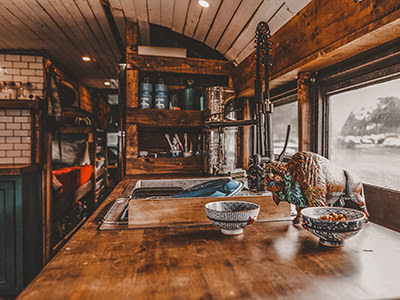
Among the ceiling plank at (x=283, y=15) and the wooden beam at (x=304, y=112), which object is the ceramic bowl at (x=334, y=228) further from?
the ceiling plank at (x=283, y=15)

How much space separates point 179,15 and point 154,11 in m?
0.27

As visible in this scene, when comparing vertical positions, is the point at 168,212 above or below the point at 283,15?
below

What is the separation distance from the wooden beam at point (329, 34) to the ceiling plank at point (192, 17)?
830mm

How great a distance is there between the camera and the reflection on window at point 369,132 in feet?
4.65

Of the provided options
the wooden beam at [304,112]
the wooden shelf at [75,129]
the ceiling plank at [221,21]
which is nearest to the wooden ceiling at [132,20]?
the ceiling plank at [221,21]

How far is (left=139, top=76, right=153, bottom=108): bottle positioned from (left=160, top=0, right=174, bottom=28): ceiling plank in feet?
2.19

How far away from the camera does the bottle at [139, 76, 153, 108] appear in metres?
2.86

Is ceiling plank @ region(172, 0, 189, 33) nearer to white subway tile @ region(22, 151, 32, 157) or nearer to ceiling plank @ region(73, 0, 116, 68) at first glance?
ceiling plank @ region(73, 0, 116, 68)

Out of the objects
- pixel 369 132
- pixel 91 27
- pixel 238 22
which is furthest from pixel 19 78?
pixel 369 132

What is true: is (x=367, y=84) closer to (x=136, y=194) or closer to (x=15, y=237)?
(x=136, y=194)

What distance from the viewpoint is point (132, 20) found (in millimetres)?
2898

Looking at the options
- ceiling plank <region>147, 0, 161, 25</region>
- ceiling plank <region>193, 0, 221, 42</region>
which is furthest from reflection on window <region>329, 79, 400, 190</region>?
ceiling plank <region>147, 0, 161, 25</region>

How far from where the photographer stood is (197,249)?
0.91 meters

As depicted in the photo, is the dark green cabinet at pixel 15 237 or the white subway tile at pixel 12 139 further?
the white subway tile at pixel 12 139
